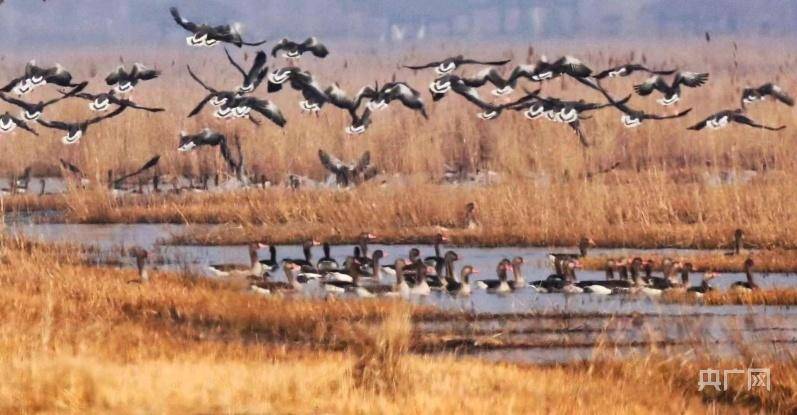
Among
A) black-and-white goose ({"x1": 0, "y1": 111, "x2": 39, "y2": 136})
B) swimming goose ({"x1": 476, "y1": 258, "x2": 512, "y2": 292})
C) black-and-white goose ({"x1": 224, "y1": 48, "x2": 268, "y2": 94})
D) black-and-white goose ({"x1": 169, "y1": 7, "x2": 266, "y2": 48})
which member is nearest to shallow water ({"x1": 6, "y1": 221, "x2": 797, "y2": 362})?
swimming goose ({"x1": 476, "y1": 258, "x2": 512, "y2": 292})

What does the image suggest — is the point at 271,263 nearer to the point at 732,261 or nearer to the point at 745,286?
the point at 732,261

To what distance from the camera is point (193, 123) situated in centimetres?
3888

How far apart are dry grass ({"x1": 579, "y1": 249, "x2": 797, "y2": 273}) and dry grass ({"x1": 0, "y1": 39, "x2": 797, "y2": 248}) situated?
1047 millimetres

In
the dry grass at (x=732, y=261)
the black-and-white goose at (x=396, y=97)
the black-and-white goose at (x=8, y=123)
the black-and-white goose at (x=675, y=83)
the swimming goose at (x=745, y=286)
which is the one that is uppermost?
the black-and-white goose at (x=675, y=83)

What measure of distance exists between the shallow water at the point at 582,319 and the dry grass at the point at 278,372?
756 millimetres

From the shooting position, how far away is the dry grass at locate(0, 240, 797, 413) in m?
9.92

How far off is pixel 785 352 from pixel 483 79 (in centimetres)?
1500

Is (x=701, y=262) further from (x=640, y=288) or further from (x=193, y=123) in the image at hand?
(x=193, y=123)

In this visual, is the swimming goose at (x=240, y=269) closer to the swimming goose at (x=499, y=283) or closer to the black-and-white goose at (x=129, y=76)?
the swimming goose at (x=499, y=283)

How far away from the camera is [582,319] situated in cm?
1554

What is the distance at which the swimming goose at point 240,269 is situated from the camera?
18609 mm

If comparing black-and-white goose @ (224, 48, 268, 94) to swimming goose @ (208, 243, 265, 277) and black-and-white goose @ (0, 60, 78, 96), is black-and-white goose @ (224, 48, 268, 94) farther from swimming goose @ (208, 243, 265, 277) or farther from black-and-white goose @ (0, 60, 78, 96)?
swimming goose @ (208, 243, 265, 277)

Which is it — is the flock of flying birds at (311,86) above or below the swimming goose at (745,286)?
above

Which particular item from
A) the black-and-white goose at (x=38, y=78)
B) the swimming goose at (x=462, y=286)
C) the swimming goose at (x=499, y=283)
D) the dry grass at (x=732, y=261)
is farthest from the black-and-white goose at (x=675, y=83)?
the black-and-white goose at (x=38, y=78)
